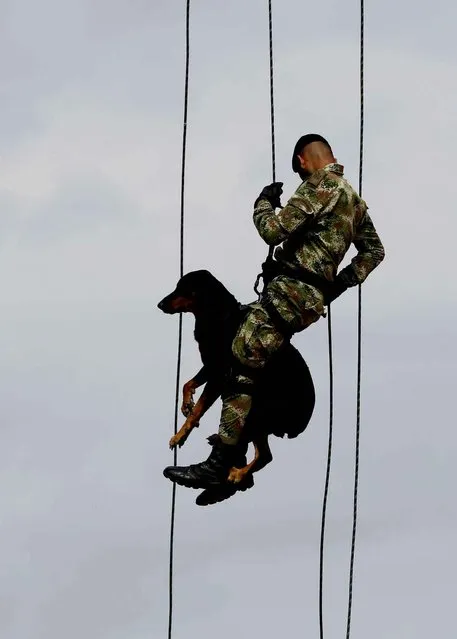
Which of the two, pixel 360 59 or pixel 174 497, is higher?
pixel 360 59

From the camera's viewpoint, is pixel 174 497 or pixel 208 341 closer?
pixel 208 341

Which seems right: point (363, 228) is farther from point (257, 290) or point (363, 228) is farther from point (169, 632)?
point (169, 632)

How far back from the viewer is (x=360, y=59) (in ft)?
56.7

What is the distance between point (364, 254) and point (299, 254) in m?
0.48

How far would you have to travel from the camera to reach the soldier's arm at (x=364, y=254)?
53.9 feet

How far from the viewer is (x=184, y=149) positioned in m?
17.2

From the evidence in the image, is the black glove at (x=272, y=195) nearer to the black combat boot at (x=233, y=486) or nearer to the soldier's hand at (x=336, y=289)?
the soldier's hand at (x=336, y=289)

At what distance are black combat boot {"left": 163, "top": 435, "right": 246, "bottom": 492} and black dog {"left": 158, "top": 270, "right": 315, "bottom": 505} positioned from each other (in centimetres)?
5

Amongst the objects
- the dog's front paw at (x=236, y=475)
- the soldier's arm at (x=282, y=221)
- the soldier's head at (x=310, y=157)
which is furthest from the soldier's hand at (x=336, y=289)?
the dog's front paw at (x=236, y=475)

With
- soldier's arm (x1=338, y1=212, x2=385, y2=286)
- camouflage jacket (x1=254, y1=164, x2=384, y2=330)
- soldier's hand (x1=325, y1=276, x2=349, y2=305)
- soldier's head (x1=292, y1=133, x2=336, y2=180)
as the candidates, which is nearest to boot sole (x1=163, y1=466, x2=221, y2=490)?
camouflage jacket (x1=254, y1=164, x2=384, y2=330)

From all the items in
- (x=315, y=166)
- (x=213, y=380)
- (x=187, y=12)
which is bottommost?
(x=213, y=380)

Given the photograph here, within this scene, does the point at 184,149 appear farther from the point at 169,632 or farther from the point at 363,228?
the point at 169,632

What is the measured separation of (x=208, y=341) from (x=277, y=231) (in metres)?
0.81

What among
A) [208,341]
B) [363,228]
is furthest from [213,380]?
[363,228]
